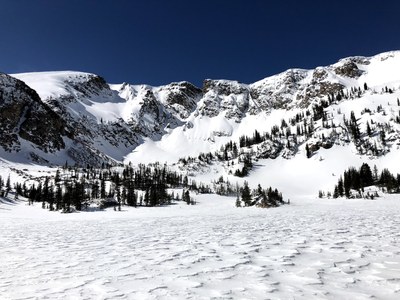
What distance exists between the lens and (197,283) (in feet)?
27.6

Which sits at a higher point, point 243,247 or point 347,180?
point 347,180

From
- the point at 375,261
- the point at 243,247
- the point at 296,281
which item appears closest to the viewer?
the point at 296,281

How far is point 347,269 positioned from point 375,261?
167 centimetres

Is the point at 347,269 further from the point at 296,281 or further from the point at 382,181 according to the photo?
the point at 382,181

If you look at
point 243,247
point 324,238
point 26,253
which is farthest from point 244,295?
point 26,253

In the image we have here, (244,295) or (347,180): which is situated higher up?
(347,180)

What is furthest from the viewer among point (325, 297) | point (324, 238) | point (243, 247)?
point (324, 238)

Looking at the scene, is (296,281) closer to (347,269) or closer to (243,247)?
(347,269)

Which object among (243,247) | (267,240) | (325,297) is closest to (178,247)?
(243,247)

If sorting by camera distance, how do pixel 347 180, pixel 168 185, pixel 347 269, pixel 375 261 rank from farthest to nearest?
1. pixel 168 185
2. pixel 347 180
3. pixel 375 261
4. pixel 347 269

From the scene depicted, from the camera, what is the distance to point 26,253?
14398 mm

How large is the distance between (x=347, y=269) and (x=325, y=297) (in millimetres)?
2885

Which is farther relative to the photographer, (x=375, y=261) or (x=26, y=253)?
(x=26, y=253)

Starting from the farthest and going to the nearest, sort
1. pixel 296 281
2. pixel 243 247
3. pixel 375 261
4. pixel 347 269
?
pixel 243 247, pixel 375 261, pixel 347 269, pixel 296 281
